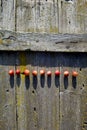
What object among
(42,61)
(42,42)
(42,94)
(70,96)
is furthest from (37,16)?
(70,96)

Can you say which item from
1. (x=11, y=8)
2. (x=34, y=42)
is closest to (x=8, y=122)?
(x=34, y=42)

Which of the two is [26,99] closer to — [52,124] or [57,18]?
[52,124]

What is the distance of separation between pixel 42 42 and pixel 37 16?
0.27 meters

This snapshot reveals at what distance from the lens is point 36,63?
3355mm

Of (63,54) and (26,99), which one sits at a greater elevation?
(63,54)

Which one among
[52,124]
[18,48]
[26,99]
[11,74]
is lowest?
[52,124]

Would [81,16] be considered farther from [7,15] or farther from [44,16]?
[7,15]

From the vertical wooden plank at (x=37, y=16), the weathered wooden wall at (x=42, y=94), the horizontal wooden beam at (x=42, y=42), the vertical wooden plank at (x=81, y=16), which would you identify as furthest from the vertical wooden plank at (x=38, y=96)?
the vertical wooden plank at (x=81, y=16)

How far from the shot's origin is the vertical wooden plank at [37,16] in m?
3.29

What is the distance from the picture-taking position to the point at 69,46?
3332mm

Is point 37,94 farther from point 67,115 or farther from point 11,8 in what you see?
point 11,8

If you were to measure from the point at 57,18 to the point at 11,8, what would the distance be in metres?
0.47

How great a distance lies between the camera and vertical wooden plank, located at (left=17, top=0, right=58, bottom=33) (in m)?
3.29

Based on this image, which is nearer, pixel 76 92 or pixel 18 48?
pixel 18 48
